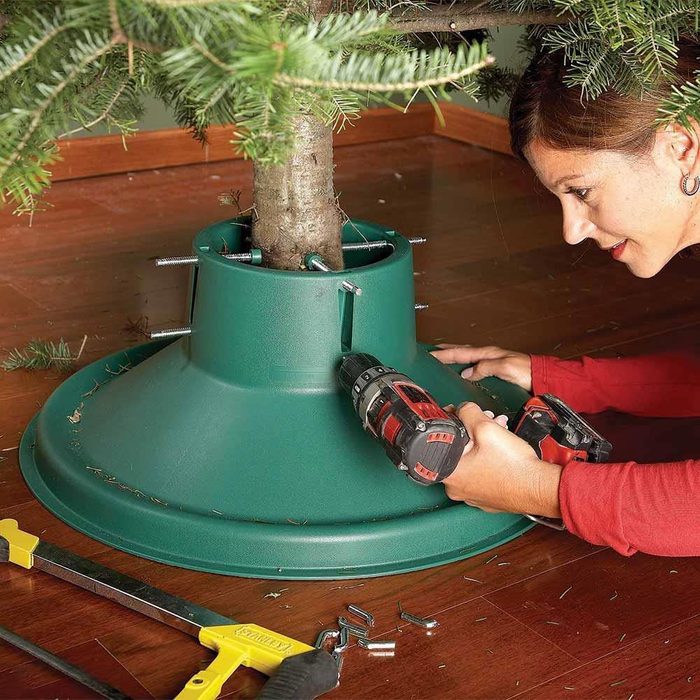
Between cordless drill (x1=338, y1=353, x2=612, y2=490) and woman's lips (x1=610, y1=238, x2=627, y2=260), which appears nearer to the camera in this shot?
cordless drill (x1=338, y1=353, x2=612, y2=490)

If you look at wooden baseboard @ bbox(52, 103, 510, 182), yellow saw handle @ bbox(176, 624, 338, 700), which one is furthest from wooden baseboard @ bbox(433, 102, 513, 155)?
yellow saw handle @ bbox(176, 624, 338, 700)

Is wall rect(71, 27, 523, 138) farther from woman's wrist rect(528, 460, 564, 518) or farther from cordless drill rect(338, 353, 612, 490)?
woman's wrist rect(528, 460, 564, 518)

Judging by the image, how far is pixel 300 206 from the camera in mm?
1316

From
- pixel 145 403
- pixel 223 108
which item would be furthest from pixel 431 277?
pixel 223 108

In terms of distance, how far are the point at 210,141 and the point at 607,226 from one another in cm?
216

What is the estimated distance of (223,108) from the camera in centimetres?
79

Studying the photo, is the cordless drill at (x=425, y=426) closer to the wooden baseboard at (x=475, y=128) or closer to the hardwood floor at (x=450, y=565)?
the hardwood floor at (x=450, y=565)

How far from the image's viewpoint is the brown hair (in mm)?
1142

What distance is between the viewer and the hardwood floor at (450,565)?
1068mm

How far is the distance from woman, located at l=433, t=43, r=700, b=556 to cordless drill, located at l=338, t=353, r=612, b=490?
0.06m

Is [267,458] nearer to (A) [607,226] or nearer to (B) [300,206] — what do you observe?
(B) [300,206]

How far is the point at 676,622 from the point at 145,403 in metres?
0.66

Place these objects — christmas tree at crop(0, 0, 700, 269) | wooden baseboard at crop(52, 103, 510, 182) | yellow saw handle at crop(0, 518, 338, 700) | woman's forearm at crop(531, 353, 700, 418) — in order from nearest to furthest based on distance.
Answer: christmas tree at crop(0, 0, 700, 269) → yellow saw handle at crop(0, 518, 338, 700) → woman's forearm at crop(531, 353, 700, 418) → wooden baseboard at crop(52, 103, 510, 182)

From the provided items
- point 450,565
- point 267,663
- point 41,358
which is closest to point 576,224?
point 450,565
